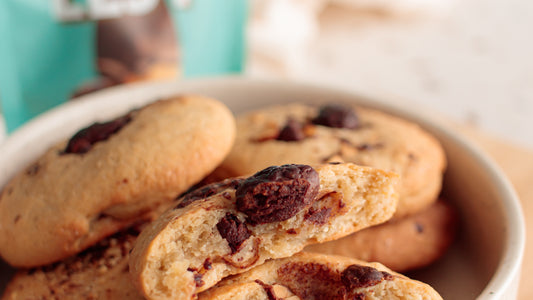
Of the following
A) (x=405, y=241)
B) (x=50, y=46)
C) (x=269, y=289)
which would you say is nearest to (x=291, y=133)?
(x=405, y=241)

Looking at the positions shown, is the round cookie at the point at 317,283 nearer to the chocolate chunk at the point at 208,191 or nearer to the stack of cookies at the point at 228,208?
the stack of cookies at the point at 228,208

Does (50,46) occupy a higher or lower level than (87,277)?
higher

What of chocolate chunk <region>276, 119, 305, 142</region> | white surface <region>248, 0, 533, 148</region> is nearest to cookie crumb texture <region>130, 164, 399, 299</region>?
chocolate chunk <region>276, 119, 305, 142</region>

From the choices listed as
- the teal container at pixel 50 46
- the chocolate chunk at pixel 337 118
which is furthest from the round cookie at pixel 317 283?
the teal container at pixel 50 46

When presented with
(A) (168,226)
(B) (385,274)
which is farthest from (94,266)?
(B) (385,274)

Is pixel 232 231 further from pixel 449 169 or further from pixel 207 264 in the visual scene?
pixel 449 169

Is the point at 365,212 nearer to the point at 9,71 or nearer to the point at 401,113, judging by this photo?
the point at 401,113

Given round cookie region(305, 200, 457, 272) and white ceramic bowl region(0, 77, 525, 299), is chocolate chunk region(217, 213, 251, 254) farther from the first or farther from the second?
white ceramic bowl region(0, 77, 525, 299)
